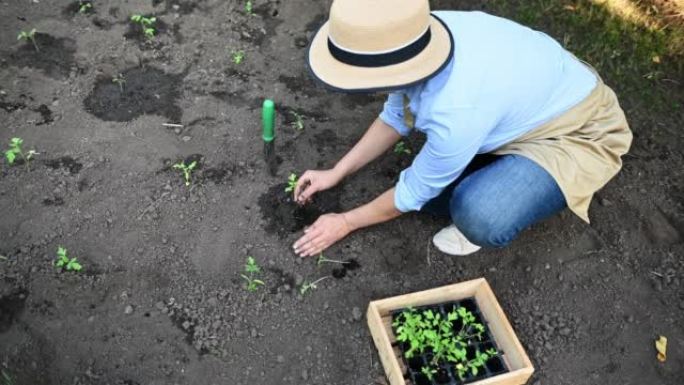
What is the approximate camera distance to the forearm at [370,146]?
2447 millimetres

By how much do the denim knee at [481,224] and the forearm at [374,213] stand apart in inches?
9.9

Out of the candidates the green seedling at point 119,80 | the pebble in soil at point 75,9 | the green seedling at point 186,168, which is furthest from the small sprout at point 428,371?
the pebble in soil at point 75,9

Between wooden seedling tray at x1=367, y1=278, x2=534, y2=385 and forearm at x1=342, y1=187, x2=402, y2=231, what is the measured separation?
0.35 m

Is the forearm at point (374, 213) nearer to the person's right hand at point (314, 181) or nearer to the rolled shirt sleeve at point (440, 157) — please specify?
the rolled shirt sleeve at point (440, 157)

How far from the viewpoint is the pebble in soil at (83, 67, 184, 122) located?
292cm

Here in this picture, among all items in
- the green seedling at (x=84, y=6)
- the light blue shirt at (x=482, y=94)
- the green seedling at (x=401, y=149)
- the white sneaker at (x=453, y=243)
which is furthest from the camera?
the green seedling at (x=84, y=6)

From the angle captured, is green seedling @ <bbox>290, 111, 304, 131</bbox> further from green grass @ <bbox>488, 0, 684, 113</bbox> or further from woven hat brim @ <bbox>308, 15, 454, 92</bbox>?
green grass @ <bbox>488, 0, 684, 113</bbox>

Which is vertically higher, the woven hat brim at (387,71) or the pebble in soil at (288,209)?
the woven hat brim at (387,71)

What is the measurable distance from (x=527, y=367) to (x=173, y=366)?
1358 mm

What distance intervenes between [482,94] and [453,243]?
0.88 meters

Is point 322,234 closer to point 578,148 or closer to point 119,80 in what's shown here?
point 578,148

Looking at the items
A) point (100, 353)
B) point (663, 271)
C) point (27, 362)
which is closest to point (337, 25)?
point (100, 353)

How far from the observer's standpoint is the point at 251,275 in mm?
2420

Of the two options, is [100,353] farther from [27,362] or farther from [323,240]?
[323,240]
